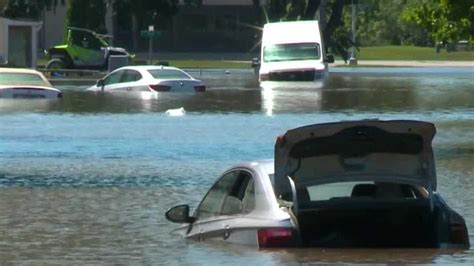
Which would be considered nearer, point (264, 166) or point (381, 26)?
point (264, 166)

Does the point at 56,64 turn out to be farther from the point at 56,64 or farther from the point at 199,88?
the point at 199,88

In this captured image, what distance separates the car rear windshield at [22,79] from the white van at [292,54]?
1065cm

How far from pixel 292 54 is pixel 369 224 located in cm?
4070

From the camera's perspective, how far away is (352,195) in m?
11.4

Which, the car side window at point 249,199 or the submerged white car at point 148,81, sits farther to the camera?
the submerged white car at point 148,81

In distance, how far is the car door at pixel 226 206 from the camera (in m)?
11.5

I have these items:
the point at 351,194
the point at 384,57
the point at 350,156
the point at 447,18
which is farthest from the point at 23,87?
the point at 384,57

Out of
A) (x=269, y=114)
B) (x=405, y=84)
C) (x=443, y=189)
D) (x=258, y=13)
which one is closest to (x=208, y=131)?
(x=269, y=114)

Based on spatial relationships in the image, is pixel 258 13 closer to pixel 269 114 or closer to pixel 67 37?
pixel 67 37

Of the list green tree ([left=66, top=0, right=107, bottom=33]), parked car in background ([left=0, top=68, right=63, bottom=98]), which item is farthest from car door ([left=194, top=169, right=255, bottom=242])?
green tree ([left=66, top=0, right=107, bottom=33])

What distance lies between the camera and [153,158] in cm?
2473

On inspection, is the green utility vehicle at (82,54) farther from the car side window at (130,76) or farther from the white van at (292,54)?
the car side window at (130,76)

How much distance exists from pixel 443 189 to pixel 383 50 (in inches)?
3675

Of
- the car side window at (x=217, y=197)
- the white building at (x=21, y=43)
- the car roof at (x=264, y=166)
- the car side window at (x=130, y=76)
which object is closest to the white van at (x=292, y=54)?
the car side window at (x=130, y=76)
